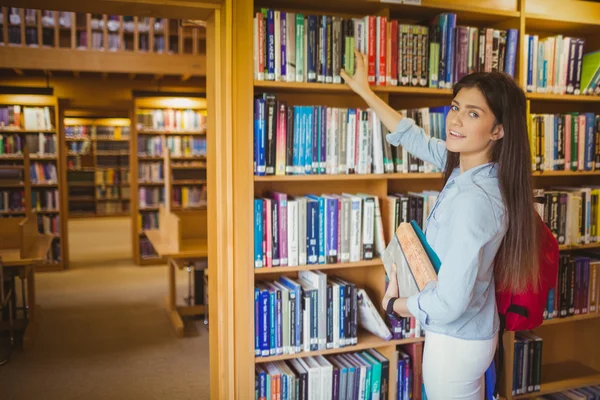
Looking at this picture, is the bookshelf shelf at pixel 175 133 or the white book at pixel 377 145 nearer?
the white book at pixel 377 145

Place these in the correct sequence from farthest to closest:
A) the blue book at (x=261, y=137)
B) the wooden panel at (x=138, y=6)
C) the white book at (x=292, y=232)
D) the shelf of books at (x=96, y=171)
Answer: the shelf of books at (x=96, y=171), the white book at (x=292, y=232), the blue book at (x=261, y=137), the wooden panel at (x=138, y=6)

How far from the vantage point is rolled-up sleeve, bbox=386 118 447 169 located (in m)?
2.32

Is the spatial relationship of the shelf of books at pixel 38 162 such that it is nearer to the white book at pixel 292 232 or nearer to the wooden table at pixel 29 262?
the wooden table at pixel 29 262

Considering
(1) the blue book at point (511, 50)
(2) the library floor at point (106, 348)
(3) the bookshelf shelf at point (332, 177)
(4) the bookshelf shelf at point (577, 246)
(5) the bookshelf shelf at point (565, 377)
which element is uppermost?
(1) the blue book at point (511, 50)

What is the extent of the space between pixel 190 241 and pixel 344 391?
2.65 meters

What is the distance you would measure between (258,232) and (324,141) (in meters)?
0.53

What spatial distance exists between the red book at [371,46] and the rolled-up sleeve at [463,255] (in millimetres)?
1099

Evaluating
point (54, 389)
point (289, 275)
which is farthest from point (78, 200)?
point (289, 275)

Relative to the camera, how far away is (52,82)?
9188 mm

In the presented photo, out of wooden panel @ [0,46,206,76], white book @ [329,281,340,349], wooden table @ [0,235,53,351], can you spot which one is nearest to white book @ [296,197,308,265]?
white book @ [329,281,340,349]

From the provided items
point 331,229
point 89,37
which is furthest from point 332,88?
point 89,37

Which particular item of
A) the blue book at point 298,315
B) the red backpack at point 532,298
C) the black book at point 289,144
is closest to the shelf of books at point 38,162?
the blue book at point 298,315

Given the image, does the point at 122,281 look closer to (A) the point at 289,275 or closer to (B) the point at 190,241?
(B) the point at 190,241

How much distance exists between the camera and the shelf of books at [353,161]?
96.9 inches
